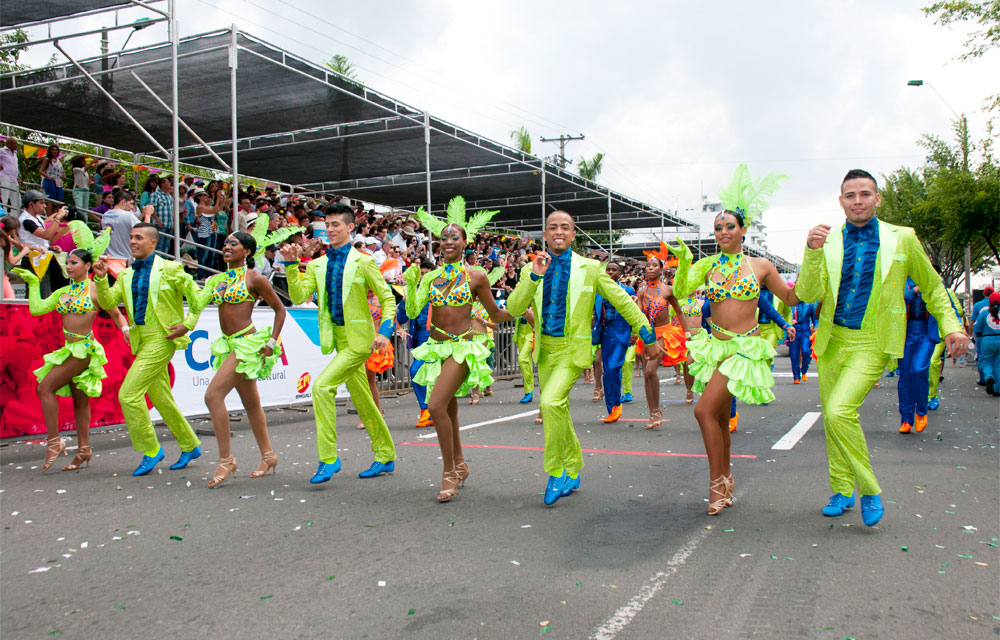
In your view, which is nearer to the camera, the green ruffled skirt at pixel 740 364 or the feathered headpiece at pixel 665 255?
the green ruffled skirt at pixel 740 364

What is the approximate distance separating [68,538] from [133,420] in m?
2.05

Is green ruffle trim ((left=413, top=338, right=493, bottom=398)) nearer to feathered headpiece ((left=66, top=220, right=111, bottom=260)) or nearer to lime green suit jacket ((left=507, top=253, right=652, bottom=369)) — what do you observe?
lime green suit jacket ((left=507, top=253, right=652, bottom=369))

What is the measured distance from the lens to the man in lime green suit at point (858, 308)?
4.63m

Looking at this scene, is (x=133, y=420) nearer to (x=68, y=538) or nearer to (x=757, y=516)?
(x=68, y=538)

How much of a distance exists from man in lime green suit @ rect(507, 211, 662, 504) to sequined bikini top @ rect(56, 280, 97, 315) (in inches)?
168

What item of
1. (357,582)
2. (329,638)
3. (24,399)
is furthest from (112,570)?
(24,399)

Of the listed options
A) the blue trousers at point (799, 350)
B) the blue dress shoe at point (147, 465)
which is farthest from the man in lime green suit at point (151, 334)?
the blue trousers at point (799, 350)

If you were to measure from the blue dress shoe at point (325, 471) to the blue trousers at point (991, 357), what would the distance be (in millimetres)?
11120

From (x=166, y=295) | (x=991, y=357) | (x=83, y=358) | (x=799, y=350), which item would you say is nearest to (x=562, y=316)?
(x=166, y=295)

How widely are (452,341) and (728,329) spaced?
1952mm

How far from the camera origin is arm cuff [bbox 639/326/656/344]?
245 inches

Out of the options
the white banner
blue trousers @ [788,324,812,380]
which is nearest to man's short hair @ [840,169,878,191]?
the white banner

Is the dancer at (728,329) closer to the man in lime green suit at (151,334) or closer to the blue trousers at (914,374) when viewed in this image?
the blue trousers at (914,374)

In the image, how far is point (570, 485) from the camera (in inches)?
226
